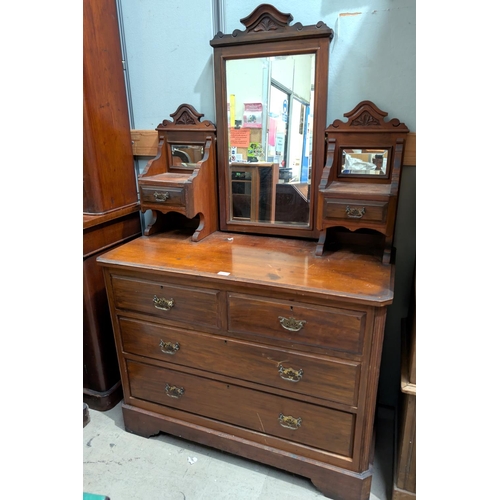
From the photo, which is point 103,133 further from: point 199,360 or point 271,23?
point 199,360

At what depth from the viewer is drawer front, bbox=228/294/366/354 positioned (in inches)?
45.8

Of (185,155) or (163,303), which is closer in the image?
(163,303)

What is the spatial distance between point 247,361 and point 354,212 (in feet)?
2.20

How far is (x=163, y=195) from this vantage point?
1.57 metres

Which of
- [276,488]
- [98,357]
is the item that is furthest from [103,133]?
[276,488]

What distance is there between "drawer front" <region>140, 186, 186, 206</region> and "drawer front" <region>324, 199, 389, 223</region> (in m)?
0.61

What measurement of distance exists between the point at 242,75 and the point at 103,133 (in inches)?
26.0

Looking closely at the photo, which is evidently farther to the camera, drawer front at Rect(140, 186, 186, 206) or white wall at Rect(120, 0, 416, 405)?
drawer front at Rect(140, 186, 186, 206)

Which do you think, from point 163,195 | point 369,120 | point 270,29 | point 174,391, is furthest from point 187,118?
point 174,391

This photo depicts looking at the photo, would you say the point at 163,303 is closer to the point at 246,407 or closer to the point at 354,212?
the point at 246,407

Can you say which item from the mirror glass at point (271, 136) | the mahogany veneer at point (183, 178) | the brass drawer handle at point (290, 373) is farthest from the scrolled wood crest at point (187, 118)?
the brass drawer handle at point (290, 373)

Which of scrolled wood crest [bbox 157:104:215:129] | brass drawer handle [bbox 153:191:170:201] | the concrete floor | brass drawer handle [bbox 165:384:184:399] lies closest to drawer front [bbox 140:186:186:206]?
brass drawer handle [bbox 153:191:170:201]

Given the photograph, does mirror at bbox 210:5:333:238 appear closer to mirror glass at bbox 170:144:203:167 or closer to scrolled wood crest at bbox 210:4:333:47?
scrolled wood crest at bbox 210:4:333:47

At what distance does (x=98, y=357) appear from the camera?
1.75 metres
